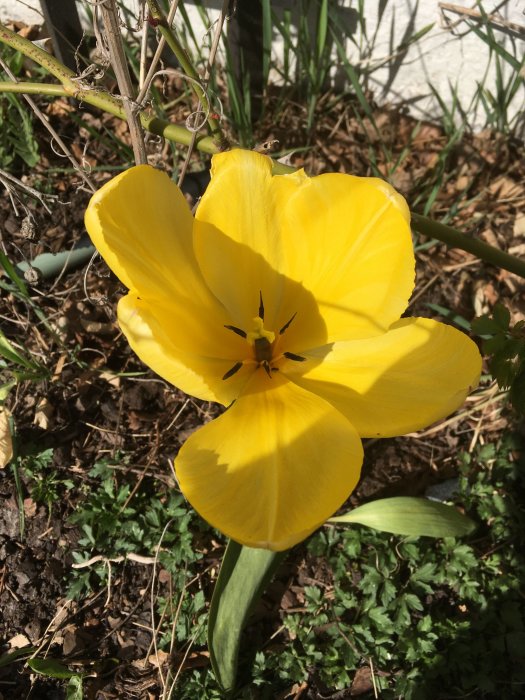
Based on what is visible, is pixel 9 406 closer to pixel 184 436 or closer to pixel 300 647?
pixel 184 436

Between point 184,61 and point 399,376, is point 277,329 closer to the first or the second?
point 399,376

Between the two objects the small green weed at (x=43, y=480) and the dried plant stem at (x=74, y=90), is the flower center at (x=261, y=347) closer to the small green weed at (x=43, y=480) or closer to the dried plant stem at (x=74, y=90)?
the dried plant stem at (x=74, y=90)

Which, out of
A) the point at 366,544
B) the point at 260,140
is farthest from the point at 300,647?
the point at 260,140

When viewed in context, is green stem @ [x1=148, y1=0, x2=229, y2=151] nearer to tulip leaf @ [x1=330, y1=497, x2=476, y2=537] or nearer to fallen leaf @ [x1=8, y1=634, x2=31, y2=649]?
tulip leaf @ [x1=330, y1=497, x2=476, y2=537]

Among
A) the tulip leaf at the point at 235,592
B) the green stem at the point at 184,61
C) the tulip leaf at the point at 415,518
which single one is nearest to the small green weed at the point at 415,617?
the tulip leaf at the point at 415,518

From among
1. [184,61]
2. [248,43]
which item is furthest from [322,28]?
[184,61]

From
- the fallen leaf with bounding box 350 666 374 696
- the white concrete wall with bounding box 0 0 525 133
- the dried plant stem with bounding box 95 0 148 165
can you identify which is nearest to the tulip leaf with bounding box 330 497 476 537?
the fallen leaf with bounding box 350 666 374 696
